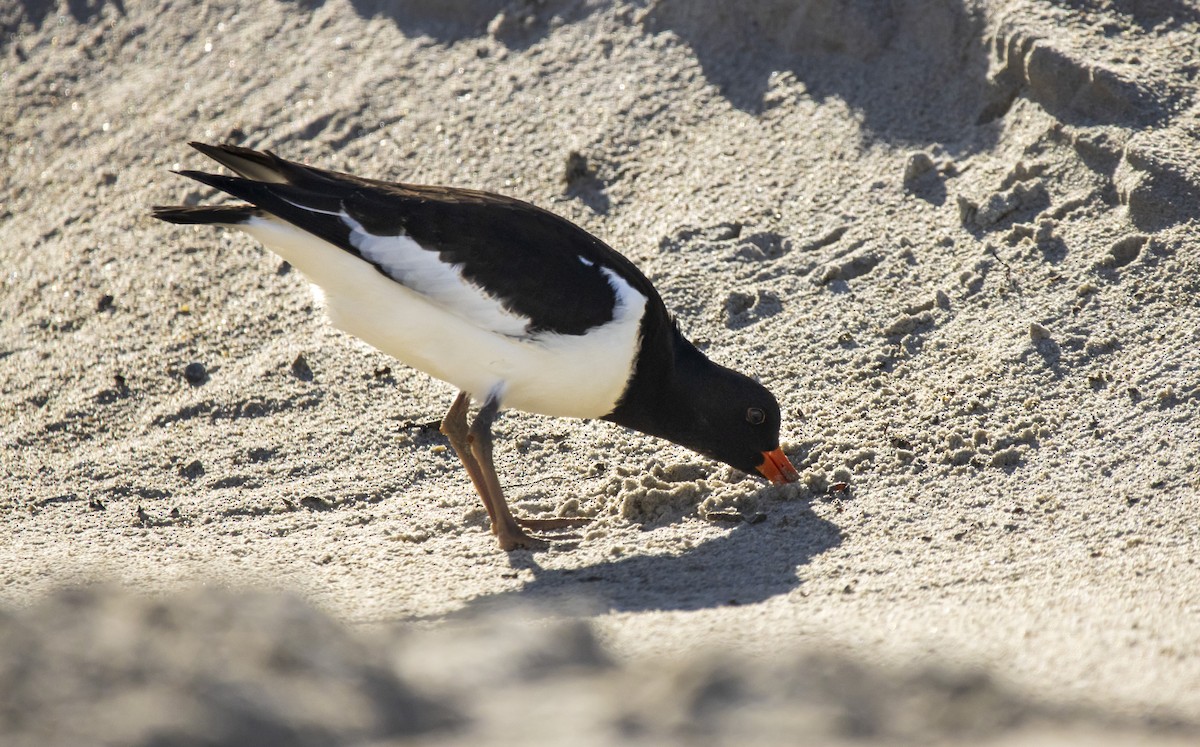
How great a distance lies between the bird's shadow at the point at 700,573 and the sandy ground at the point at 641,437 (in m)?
0.03

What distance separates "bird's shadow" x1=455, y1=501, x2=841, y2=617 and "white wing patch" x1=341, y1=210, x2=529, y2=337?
42.4 inches

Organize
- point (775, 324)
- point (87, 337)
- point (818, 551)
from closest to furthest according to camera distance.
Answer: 1. point (818, 551)
2. point (775, 324)
3. point (87, 337)

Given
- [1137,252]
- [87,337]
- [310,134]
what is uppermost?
[310,134]

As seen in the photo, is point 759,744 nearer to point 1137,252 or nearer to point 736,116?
point 1137,252

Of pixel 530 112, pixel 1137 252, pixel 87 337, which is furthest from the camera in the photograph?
pixel 530 112

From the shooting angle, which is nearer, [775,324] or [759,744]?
[759,744]

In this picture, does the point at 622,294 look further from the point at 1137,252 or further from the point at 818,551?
the point at 1137,252

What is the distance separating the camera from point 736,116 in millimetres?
8055

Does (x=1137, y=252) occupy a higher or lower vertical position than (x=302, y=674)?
higher

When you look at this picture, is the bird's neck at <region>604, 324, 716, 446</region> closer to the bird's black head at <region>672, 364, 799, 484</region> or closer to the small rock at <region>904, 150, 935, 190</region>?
the bird's black head at <region>672, 364, 799, 484</region>

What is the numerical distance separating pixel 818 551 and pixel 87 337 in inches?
187

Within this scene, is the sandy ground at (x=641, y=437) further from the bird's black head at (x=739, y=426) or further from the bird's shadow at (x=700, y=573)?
the bird's black head at (x=739, y=426)

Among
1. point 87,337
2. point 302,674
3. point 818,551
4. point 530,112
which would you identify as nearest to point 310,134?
point 530,112

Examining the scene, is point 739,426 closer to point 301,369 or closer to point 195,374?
point 301,369
